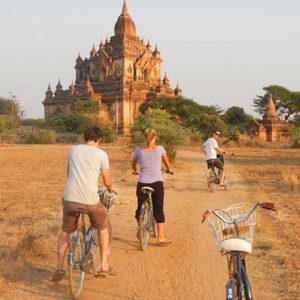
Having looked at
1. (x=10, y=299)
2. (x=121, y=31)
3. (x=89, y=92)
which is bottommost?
(x=10, y=299)

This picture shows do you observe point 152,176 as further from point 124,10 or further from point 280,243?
point 124,10

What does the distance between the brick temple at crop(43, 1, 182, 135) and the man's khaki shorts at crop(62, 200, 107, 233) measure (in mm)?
48003

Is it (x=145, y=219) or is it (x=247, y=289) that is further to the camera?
(x=145, y=219)

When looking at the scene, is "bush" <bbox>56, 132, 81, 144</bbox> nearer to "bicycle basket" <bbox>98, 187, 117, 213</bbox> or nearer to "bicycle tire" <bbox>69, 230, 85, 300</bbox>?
"bicycle basket" <bbox>98, 187, 117, 213</bbox>

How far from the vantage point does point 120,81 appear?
5591 cm

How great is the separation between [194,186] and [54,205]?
15.8 ft

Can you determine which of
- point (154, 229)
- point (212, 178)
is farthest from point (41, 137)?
point (154, 229)

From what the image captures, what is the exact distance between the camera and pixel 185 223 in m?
8.91

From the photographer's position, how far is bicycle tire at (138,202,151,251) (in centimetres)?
688

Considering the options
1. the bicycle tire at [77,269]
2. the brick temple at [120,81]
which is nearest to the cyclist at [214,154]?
the bicycle tire at [77,269]

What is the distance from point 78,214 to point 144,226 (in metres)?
1.88

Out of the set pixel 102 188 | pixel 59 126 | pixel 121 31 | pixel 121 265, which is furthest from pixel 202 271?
pixel 121 31

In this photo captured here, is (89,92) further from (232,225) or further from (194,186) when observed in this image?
(232,225)

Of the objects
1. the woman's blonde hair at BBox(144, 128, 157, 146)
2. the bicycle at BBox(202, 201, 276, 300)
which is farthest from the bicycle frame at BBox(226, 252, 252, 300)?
the woman's blonde hair at BBox(144, 128, 157, 146)
